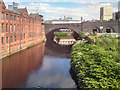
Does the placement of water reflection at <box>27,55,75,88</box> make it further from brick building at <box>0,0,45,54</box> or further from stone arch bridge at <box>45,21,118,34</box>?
stone arch bridge at <box>45,21,118,34</box>

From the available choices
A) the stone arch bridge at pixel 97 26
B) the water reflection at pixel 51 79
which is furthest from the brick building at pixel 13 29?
the stone arch bridge at pixel 97 26

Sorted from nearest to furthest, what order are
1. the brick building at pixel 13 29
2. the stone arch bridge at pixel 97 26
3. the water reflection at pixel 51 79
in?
the water reflection at pixel 51 79 → the brick building at pixel 13 29 → the stone arch bridge at pixel 97 26

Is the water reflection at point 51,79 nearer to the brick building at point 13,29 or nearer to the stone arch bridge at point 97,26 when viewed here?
the brick building at point 13,29

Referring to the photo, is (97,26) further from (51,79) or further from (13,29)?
(51,79)

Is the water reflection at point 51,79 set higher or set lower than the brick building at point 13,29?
lower

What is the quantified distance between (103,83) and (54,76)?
6.82 m

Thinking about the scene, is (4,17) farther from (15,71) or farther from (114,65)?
(114,65)

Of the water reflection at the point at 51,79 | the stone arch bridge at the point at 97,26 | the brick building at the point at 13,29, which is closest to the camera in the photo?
the water reflection at the point at 51,79

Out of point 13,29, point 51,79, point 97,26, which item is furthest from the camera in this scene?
point 97,26

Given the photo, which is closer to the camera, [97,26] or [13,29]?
[13,29]

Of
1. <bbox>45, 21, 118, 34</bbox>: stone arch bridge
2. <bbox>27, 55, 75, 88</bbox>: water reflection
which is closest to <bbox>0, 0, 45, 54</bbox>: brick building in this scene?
<bbox>27, 55, 75, 88</bbox>: water reflection

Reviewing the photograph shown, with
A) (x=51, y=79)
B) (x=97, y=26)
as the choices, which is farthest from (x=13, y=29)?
(x=97, y=26)

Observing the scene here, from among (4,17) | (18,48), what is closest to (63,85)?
(4,17)

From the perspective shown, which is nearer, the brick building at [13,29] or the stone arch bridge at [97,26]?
the brick building at [13,29]
